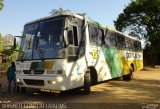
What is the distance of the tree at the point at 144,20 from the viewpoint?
36.7 meters

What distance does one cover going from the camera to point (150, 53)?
40.9 meters

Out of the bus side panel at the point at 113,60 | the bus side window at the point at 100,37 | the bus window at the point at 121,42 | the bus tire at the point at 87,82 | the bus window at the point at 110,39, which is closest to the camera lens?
the bus tire at the point at 87,82

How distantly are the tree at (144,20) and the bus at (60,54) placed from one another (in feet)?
78.5

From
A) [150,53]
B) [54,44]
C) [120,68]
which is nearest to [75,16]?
[54,44]

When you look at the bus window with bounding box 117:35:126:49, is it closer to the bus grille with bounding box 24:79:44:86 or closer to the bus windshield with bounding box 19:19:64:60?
the bus windshield with bounding box 19:19:64:60

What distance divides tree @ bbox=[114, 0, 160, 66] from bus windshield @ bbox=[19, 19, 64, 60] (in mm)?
26205

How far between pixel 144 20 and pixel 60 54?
2835 centimetres

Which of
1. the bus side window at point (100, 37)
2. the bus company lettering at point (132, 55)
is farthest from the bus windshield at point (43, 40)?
the bus company lettering at point (132, 55)

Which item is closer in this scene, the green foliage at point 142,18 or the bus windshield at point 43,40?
the bus windshield at point 43,40

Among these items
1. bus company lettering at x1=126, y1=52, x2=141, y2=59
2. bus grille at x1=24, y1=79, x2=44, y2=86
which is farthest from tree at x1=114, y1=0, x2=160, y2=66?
bus grille at x1=24, y1=79, x2=44, y2=86

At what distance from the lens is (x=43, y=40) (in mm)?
11727

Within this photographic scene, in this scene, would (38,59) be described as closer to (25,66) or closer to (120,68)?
(25,66)

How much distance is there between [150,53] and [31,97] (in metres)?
30.9

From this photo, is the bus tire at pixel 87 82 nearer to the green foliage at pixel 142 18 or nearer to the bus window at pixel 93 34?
the bus window at pixel 93 34
